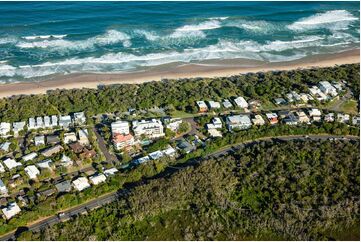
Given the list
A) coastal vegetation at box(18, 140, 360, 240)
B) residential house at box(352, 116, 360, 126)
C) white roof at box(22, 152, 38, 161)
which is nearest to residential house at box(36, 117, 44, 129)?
white roof at box(22, 152, 38, 161)

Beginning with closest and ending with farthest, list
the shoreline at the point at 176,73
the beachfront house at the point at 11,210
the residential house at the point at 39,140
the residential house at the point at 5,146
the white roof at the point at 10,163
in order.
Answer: the beachfront house at the point at 11,210 → the white roof at the point at 10,163 → the residential house at the point at 5,146 → the residential house at the point at 39,140 → the shoreline at the point at 176,73

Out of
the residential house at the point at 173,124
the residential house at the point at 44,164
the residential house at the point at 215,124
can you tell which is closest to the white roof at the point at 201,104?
the residential house at the point at 215,124

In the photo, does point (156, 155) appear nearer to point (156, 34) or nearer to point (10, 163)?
point (10, 163)

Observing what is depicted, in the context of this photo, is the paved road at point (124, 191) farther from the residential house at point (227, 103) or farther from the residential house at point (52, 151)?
the residential house at point (52, 151)

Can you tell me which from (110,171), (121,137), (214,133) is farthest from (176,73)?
(110,171)

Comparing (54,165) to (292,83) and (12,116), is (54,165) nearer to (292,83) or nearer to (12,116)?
(12,116)

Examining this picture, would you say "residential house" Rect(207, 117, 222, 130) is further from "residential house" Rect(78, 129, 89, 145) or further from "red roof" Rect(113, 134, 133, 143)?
"residential house" Rect(78, 129, 89, 145)

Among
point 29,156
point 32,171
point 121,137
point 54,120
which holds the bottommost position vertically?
point 32,171
